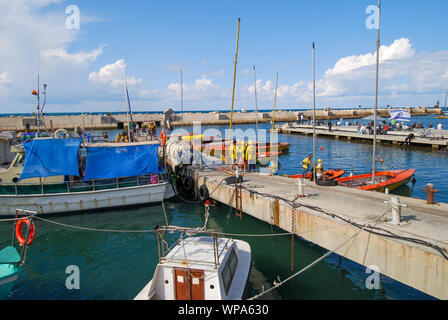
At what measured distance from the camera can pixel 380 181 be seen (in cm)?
2142

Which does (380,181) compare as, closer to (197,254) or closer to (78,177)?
(197,254)

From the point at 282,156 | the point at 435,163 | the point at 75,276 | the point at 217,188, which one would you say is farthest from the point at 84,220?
the point at 435,163

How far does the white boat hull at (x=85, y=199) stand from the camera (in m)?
17.9

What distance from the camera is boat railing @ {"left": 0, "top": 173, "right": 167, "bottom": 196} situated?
1788cm

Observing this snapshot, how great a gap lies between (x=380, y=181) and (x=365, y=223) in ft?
42.1

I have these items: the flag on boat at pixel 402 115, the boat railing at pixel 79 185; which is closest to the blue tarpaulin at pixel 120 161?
the boat railing at pixel 79 185

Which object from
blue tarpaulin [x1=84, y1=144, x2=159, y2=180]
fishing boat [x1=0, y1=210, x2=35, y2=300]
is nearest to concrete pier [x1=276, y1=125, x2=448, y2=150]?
blue tarpaulin [x1=84, y1=144, x2=159, y2=180]

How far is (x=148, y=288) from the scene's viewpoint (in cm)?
832

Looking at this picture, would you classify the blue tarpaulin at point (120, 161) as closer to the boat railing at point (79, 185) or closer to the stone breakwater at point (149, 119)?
the boat railing at point (79, 185)

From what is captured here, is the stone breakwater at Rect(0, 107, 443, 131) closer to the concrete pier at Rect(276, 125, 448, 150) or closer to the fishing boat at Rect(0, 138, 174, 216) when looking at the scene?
the concrete pier at Rect(276, 125, 448, 150)

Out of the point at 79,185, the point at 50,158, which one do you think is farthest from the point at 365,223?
the point at 50,158

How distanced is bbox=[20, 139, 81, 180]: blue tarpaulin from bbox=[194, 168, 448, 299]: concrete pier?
32.6ft
